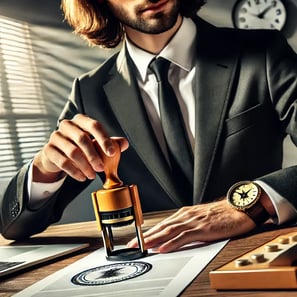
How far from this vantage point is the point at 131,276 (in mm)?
953

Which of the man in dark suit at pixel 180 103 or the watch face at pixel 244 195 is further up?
the man in dark suit at pixel 180 103

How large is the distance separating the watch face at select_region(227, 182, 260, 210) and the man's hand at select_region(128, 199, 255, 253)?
0.05ft

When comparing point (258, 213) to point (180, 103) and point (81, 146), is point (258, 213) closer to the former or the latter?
point (81, 146)

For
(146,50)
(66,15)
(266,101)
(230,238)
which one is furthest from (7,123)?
(230,238)

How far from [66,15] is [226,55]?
0.49m

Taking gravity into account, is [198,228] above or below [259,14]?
below

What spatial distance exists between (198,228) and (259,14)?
26.9 inches

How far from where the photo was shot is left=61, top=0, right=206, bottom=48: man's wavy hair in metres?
1.61

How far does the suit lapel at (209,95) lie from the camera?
5.15ft

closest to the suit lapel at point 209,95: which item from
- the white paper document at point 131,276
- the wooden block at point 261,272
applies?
the white paper document at point 131,276

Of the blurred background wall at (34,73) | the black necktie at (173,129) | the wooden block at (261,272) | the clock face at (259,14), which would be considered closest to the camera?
the wooden block at (261,272)

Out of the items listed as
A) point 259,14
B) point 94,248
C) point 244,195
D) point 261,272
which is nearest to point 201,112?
point 259,14

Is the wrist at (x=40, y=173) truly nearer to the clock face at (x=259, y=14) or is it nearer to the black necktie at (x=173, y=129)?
the black necktie at (x=173, y=129)

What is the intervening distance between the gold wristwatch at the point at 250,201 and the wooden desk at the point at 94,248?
2.1 inches
